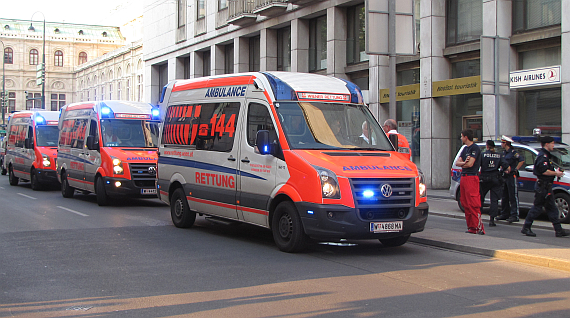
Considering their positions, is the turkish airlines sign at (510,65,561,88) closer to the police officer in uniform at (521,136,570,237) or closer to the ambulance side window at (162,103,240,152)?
the police officer in uniform at (521,136,570,237)

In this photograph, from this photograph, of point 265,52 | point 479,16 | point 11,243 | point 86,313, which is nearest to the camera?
point 86,313

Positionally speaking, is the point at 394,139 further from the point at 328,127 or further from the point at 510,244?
the point at 510,244

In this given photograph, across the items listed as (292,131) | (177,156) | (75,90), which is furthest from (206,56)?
(75,90)

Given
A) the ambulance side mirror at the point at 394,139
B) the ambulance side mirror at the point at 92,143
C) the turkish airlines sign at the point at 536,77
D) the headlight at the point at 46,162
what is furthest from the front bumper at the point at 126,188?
the turkish airlines sign at the point at 536,77

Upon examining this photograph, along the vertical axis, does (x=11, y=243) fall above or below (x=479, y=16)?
below

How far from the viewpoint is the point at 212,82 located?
11.2m

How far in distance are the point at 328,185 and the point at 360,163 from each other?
600mm

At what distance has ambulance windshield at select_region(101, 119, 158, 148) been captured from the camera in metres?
16.5

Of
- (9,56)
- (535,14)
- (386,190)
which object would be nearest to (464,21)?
(535,14)

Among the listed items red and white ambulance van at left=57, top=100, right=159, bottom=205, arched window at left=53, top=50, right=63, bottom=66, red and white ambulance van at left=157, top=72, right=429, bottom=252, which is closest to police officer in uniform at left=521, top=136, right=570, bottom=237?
red and white ambulance van at left=157, top=72, right=429, bottom=252

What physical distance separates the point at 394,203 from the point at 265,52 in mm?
22685

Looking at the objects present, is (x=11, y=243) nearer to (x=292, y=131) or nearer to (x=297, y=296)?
(x=292, y=131)

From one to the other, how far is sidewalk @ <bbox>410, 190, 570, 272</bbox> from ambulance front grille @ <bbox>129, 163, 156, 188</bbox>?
700 cm

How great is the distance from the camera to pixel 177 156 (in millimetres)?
11859
